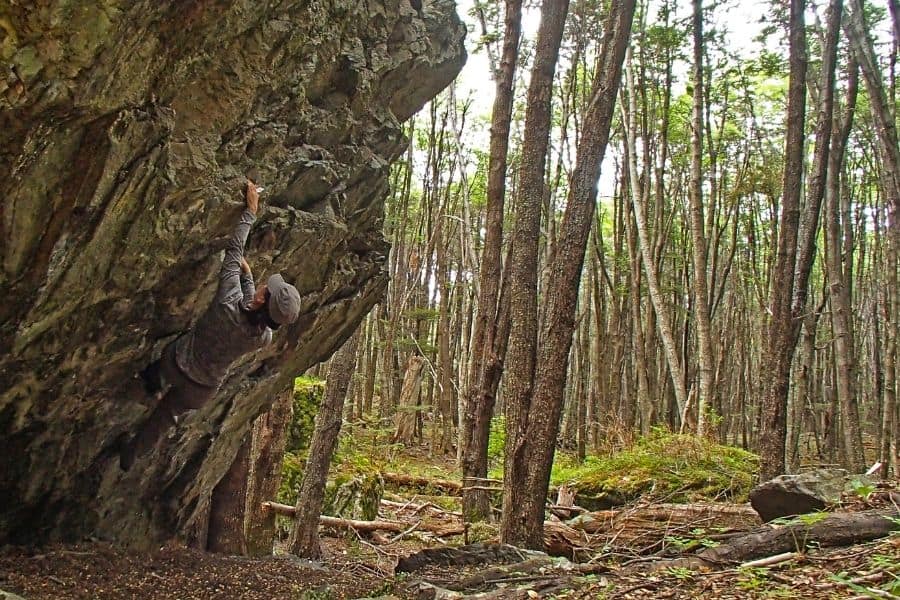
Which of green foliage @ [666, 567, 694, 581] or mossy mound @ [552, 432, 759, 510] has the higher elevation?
mossy mound @ [552, 432, 759, 510]

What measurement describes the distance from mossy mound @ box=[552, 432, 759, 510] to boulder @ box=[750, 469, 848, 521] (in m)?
2.99

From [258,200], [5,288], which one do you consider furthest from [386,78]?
[5,288]

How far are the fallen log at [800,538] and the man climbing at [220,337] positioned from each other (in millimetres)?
4013

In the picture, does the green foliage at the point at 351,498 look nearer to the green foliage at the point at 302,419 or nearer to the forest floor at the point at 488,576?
the green foliage at the point at 302,419

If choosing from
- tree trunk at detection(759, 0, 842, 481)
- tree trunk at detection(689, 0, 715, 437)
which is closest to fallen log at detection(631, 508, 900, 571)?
tree trunk at detection(759, 0, 842, 481)

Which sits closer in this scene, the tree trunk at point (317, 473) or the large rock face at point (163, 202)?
the large rock face at point (163, 202)

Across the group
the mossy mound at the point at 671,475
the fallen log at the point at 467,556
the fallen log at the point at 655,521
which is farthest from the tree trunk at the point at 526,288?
the mossy mound at the point at 671,475

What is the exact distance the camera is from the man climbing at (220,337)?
5195 millimetres

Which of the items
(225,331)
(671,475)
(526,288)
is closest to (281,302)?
(225,331)

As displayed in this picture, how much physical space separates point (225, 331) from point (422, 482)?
11.4 metres

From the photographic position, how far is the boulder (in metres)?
7.04

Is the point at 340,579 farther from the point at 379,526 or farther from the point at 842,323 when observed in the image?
the point at 842,323

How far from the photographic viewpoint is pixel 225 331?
5.37 meters

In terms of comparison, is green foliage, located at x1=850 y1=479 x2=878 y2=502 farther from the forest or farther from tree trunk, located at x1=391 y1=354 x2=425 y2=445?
tree trunk, located at x1=391 y1=354 x2=425 y2=445
